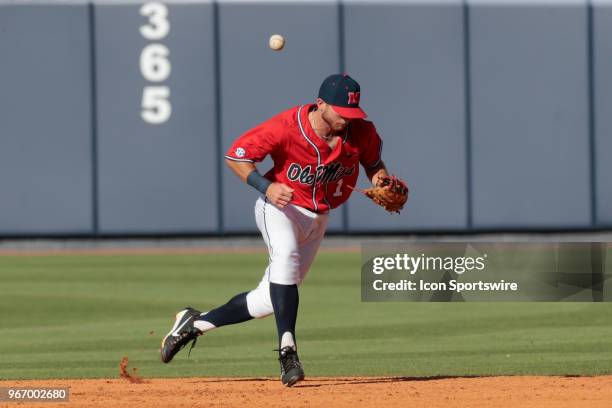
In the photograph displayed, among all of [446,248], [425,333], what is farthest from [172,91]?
[425,333]

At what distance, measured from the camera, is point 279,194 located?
6.96 metres

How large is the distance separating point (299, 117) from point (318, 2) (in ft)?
41.0

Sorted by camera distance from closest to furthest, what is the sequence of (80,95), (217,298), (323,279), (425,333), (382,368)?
(382,368), (425,333), (217,298), (323,279), (80,95)

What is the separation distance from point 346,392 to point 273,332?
393 cm

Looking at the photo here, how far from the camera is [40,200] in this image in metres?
19.6

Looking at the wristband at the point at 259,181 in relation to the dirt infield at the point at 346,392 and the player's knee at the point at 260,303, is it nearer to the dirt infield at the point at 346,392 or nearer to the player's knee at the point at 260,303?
the player's knee at the point at 260,303

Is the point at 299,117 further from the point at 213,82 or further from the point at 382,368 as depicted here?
the point at 213,82
